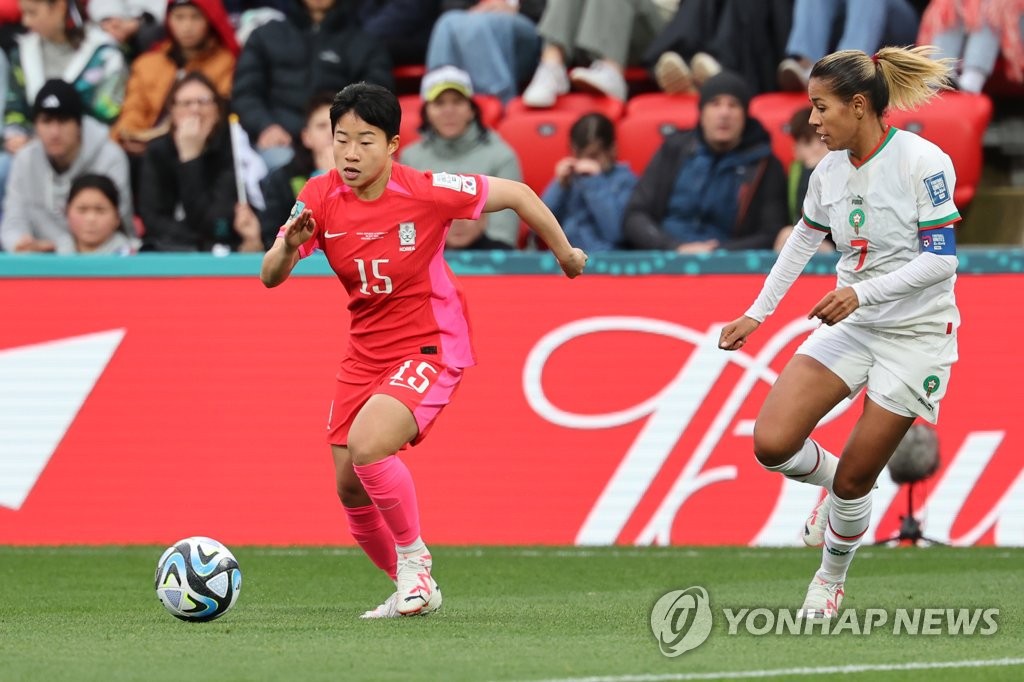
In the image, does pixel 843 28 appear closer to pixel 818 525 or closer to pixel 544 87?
pixel 544 87

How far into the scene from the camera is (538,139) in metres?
12.6

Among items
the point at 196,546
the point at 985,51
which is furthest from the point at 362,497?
the point at 985,51

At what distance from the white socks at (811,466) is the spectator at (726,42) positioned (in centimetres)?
590

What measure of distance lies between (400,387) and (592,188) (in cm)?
496

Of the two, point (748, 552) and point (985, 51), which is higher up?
point (985, 51)

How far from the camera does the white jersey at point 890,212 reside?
6.47 meters

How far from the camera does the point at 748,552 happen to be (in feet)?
32.1

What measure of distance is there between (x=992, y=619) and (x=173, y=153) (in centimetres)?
706

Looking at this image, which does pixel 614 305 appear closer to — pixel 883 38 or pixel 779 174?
pixel 779 174

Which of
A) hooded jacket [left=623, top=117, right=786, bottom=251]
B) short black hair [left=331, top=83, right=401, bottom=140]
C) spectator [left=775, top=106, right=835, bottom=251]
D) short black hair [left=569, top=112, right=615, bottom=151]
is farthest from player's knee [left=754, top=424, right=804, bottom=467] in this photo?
short black hair [left=569, top=112, right=615, bottom=151]

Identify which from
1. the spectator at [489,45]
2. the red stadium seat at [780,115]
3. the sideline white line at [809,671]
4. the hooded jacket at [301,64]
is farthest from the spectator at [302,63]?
the sideline white line at [809,671]

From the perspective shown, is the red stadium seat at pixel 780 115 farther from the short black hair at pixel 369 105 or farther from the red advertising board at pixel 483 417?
the short black hair at pixel 369 105

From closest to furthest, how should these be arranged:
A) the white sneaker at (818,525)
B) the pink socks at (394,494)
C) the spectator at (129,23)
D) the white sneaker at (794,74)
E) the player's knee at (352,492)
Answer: the pink socks at (394,494) < the player's knee at (352,492) < the white sneaker at (818,525) < the white sneaker at (794,74) < the spectator at (129,23)

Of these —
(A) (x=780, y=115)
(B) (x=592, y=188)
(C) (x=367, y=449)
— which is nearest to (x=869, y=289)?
(C) (x=367, y=449)
